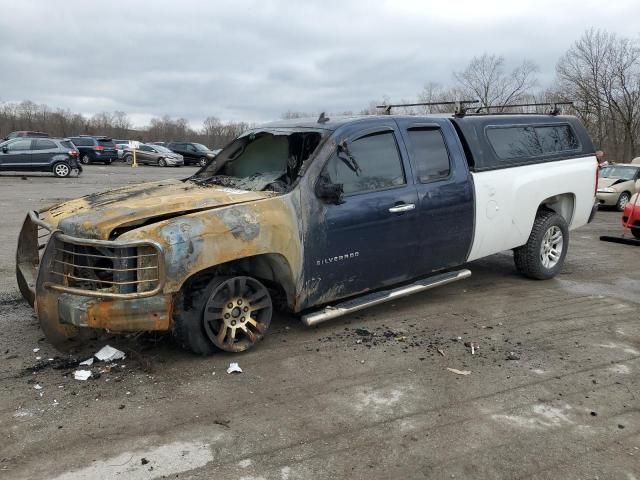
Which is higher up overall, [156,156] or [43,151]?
[43,151]

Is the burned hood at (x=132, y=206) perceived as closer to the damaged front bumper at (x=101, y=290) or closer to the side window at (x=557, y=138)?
the damaged front bumper at (x=101, y=290)

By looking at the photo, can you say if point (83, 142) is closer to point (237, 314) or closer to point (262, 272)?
point (262, 272)

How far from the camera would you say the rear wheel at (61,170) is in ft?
73.2

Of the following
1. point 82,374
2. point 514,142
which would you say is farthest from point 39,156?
point 82,374

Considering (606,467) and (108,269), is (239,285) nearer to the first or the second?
(108,269)

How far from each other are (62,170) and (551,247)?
20664 millimetres

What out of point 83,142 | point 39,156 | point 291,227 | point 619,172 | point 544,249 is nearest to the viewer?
point 291,227

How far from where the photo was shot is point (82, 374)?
3957 millimetres

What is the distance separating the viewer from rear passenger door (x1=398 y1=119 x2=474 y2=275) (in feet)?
17.3

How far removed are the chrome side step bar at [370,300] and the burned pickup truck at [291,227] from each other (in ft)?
0.06

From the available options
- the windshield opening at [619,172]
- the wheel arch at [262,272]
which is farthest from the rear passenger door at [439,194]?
the windshield opening at [619,172]

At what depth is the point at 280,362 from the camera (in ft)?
14.1

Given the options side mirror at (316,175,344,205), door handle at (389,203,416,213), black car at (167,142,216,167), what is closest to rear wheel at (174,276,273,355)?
side mirror at (316,175,344,205)

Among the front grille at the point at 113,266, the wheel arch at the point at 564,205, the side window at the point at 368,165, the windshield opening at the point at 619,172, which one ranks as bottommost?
the front grille at the point at 113,266
